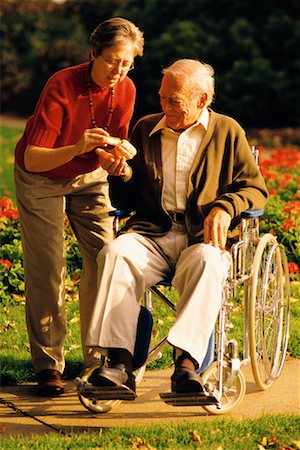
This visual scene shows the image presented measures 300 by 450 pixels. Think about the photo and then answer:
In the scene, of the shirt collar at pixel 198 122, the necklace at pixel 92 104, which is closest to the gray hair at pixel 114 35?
the necklace at pixel 92 104

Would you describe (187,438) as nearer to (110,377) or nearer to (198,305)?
(110,377)

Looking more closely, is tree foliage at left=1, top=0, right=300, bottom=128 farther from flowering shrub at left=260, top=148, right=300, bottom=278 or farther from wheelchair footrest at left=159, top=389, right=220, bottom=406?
wheelchair footrest at left=159, top=389, right=220, bottom=406

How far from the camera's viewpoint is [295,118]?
15352 millimetres

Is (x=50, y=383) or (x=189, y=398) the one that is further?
(x=50, y=383)

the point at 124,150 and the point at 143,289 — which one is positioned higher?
the point at 124,150

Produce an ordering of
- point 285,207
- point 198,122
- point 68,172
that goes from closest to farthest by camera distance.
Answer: point 198,122 → point 68,172 → point 285,207

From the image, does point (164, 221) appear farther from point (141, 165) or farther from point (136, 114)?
point (136, 114)

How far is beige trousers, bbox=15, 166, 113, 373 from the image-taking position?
4777 mm

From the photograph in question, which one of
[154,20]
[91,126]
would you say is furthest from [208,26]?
[91,126]

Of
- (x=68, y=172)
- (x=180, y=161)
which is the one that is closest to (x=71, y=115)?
(x=68, y=172)

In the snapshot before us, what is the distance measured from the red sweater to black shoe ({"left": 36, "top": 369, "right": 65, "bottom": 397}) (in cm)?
92

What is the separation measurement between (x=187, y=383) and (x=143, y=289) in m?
0.50

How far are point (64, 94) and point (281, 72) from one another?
10854 millimetres

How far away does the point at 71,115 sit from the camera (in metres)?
4.62
